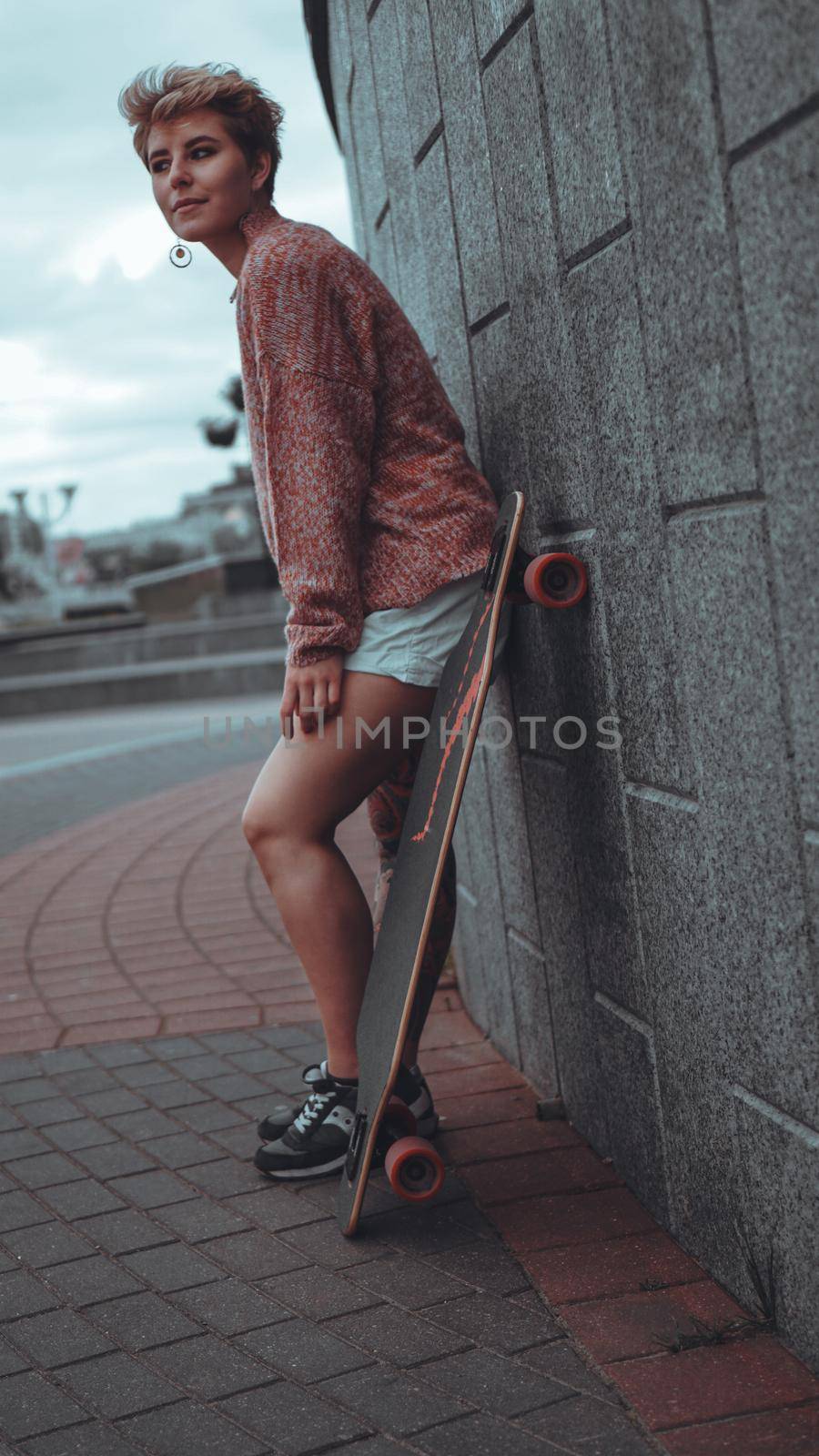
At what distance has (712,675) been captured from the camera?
1.86 metres

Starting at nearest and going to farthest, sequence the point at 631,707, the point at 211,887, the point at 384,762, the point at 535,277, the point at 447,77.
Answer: the point at 631,707
the point at 535,277
the point at 384,762
the point at 447,77
the point at 211,887

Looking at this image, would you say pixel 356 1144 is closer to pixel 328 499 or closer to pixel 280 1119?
pixel 280 1119

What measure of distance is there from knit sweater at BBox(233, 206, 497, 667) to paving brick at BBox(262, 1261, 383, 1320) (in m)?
1.01

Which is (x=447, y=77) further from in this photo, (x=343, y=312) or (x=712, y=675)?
(x=712, y=675)

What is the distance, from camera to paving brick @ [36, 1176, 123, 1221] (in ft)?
8.61

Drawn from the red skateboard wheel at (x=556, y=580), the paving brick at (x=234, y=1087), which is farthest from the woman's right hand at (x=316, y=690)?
the paving brick at (x=234, y=1087)

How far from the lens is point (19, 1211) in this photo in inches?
104

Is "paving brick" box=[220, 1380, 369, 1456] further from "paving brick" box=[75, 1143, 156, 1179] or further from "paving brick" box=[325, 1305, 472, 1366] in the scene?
"paving brick" box=[75, 1143, 156, 1179]

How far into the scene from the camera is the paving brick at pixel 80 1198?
2.62m

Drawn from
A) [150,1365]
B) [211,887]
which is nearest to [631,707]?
[150,1365]

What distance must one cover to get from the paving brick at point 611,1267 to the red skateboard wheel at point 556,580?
105 centimetres

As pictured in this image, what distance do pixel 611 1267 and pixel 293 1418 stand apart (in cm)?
60

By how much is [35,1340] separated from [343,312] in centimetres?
173

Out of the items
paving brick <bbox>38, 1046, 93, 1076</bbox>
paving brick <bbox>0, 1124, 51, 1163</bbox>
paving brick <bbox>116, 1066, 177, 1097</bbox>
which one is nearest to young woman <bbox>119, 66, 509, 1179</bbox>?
paving brick <bbox>0, 1124, 51, 1163</bbox>
